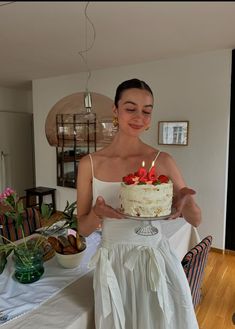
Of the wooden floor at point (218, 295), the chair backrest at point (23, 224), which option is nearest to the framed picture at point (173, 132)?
the wooden floor at point (218, 295)

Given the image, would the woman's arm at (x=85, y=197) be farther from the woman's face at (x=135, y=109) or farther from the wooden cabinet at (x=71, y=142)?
the wooden cabinet at (x=71, y=142)

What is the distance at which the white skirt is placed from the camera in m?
0.92

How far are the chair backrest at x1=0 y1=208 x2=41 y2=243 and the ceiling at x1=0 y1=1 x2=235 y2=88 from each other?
1.33m

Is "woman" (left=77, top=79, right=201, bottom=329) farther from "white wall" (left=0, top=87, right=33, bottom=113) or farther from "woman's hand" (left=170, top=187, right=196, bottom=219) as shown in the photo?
"white wall" (left=0, top=87, right=33, bottom=113)

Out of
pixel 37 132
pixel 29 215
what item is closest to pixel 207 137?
pixel 29 215

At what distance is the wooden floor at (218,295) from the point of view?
1.91 m

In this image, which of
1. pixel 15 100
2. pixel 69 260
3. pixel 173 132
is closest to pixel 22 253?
pixel 69 260

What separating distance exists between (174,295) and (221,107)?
243cm

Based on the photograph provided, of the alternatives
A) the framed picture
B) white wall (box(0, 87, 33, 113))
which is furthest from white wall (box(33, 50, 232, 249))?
white wall (box(0, 87, 33, 113))

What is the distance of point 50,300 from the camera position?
3.37 feet

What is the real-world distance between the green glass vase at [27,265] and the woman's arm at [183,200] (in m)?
0.67

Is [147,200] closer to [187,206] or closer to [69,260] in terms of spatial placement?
[187,206]

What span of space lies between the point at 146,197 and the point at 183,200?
13cm

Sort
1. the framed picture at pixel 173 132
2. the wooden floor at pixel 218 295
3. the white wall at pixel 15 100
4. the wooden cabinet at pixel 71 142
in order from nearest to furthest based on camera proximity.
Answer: the wooden floor at pixel 218 295 → the framed picture at pixel 173 132 → the wooden cabinet at pixel 71 142 → the white wall at pixel 15 100
